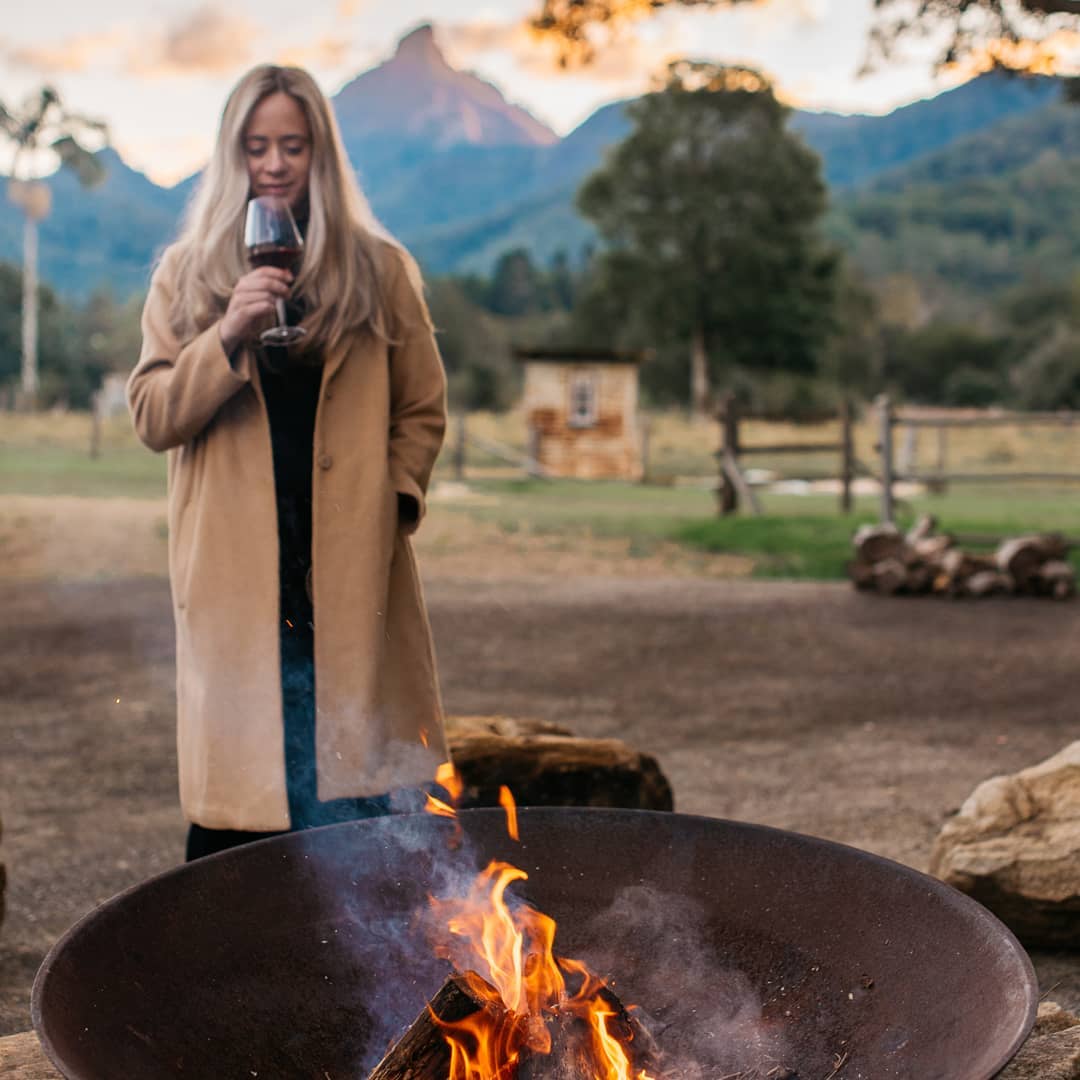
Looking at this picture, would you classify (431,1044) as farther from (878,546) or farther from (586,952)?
(878,546)

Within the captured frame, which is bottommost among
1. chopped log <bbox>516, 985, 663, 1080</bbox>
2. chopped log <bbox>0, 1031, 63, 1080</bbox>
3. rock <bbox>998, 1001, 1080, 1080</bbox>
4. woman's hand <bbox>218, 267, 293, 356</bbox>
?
chopped log <bbox>0, 1031, 63, 1080</bbox>

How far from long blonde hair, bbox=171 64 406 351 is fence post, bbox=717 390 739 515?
12385 millimetres

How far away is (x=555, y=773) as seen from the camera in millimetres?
3371

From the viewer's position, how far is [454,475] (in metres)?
21.4

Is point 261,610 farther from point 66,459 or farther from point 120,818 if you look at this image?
point 66,459

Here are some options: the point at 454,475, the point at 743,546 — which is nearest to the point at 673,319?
the point at 454,475

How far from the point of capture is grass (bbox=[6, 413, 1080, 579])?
40.7ft

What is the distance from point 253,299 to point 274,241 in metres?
0.11

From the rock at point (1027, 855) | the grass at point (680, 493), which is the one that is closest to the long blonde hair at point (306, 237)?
the rock at point (1027, 855)

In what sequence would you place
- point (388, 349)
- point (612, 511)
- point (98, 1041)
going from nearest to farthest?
point (98, 1041), point (388, 349), point (612, 511)

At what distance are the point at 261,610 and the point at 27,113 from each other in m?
39.5

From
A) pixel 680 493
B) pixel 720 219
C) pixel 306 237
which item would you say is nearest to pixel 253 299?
pixel 306 237

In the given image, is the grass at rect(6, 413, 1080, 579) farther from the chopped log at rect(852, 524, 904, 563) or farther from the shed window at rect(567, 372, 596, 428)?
the shed window at rect(567, 372, 596, 428)

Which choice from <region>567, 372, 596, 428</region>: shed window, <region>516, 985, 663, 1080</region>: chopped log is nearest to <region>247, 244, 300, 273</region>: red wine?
<region>516, 985, 663, 1080</region>: chopped log
